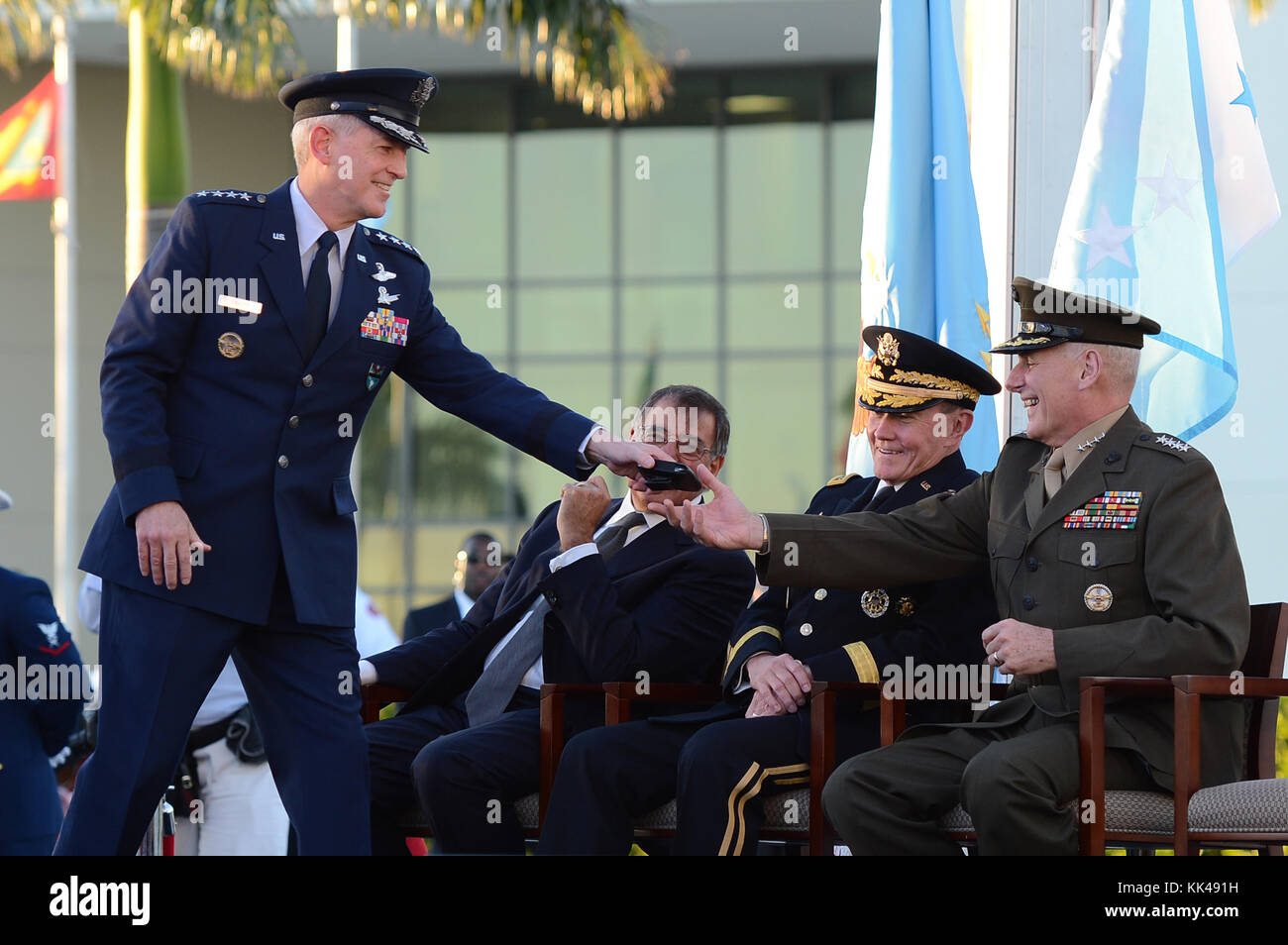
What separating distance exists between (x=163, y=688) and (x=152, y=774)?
0.52ft

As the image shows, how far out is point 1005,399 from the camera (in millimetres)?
5098

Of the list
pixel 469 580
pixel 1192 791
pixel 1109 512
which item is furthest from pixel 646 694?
pixel 469 580

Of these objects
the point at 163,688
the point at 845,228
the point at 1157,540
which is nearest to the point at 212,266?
the point at 163,688

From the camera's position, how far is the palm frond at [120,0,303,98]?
9336mm

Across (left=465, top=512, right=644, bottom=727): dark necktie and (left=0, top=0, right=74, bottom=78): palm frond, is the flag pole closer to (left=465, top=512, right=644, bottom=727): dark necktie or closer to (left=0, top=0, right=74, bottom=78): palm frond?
(left=0, top=0, right=74, bottom=78): palm frond

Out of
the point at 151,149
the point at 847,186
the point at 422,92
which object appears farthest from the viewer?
the point at 847,186

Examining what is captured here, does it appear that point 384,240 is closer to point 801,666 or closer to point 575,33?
point 801,666

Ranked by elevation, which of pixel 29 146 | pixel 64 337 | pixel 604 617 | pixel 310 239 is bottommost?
pixel 604 617

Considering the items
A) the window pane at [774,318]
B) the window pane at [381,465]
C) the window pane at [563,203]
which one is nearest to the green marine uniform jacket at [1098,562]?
the window pane at [774,318]

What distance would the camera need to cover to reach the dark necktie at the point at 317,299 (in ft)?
11.1

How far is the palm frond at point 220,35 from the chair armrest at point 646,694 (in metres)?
6.56

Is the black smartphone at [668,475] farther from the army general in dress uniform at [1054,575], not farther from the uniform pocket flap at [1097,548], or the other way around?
the uniform pocket flap at [1097,548]

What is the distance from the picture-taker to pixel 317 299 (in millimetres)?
3381

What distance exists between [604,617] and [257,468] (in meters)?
1.06
